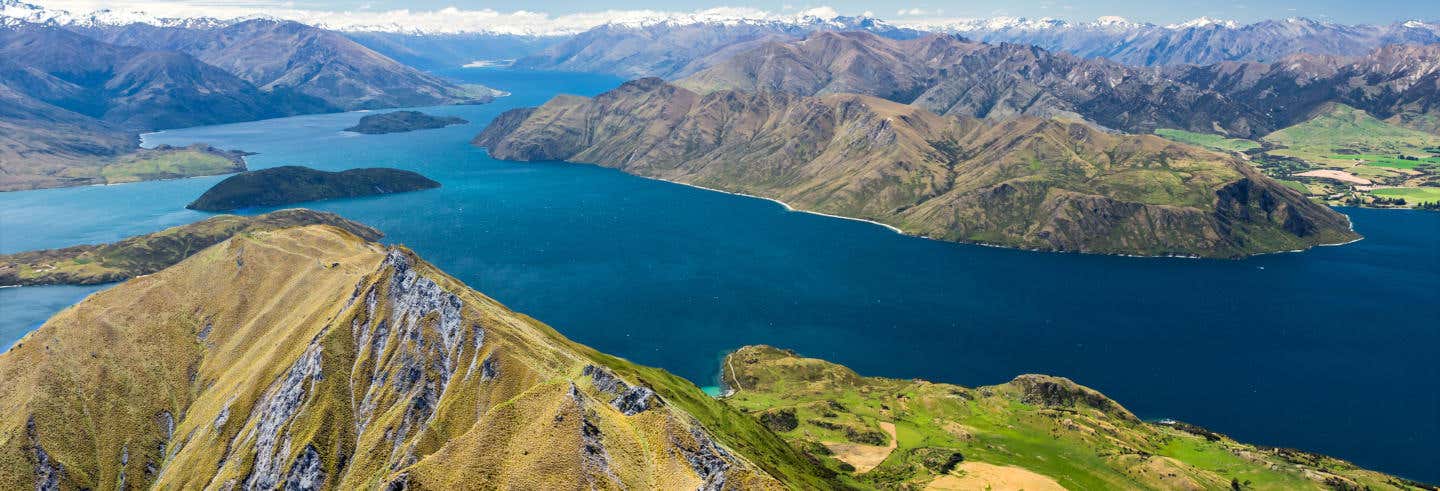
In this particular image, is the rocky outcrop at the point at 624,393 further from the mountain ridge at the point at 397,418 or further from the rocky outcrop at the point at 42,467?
the rocky outcrop at the point at 42,467

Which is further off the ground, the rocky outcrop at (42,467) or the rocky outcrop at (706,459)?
the rocky outcrop at (706,459)

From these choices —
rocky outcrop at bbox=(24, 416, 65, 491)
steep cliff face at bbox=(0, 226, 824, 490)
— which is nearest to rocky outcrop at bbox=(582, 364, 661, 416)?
steep cliff face at bbox=(0, 226, 824, 490)

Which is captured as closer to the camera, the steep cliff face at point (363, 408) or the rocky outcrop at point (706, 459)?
the rocky outcrop at point (706, 459)

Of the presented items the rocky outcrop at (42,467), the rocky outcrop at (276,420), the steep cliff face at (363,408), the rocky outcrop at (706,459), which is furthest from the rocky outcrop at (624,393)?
the rocky outcrop at (42,467)

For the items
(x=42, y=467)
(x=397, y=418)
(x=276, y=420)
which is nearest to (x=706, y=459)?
(x=397, y=418)

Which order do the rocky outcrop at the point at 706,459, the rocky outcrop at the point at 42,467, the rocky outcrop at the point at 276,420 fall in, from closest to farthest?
the rocky outcrop at the point at 706,459
the rocky outcrop at the point at 276,420
the rocky outcrop at the point at 42,467

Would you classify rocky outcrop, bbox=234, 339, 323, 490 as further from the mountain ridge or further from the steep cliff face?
the mountain ridge

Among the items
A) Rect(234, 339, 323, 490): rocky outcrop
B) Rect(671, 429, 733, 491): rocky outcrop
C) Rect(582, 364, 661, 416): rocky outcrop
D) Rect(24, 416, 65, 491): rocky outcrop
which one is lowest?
Rect(24, 416, 65, 491): rocky outcrop

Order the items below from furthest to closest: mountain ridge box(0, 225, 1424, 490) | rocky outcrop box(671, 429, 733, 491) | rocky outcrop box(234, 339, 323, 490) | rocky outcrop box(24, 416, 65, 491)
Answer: rocky outcrop box(24, 416, 65, 491)
rocky outcrop box(234, 339, 323, 490)
mountain ridge box(0, 225, 1424, 490)
rocky outcrop box(671, 429, 733, 491)

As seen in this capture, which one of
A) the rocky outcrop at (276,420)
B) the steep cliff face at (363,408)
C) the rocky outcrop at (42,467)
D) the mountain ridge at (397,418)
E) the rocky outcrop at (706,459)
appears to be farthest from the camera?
the rocky outcrop at (42,467)
